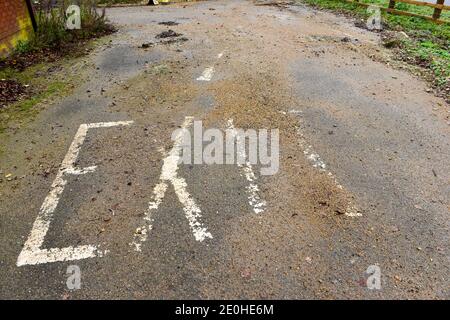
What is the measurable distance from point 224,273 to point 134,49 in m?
→ 8.03

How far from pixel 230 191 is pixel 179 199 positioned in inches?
27.9

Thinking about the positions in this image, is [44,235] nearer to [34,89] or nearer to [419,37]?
[34,89]

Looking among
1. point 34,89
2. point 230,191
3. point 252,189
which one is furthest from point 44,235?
point 34,89

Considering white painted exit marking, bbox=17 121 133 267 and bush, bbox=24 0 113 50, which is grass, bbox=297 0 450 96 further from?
bush, bbox=24 0 113 50

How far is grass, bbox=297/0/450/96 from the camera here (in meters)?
8.95

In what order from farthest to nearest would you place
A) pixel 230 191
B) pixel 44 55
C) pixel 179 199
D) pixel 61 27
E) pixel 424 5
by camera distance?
pixel 424 5, pixel 61 27, pixel 44 55, pixel 230 191, pixel 179 199

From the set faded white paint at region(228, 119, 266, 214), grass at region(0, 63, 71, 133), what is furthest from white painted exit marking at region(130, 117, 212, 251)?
grass at region(0, 63, 71, 133)

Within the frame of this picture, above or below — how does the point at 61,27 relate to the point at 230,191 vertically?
above

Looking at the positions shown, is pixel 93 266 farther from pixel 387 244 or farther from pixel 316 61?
pixel 316 61

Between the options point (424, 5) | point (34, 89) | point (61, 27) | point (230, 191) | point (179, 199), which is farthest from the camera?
point (424, 5)

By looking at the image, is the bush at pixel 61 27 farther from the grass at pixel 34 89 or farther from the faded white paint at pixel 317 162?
the faded white paint at pixel 317 162

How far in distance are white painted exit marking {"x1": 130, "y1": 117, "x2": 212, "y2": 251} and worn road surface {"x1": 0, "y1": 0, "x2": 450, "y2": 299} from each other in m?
0.02

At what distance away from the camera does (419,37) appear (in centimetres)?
1162

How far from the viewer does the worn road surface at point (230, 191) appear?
11.9ft
